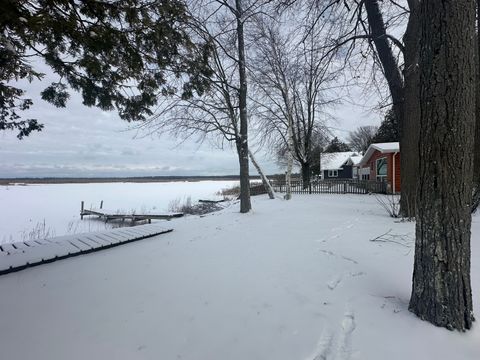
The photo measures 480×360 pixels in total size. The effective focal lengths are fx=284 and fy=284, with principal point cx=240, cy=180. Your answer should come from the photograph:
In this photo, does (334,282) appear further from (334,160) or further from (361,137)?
(361,137)

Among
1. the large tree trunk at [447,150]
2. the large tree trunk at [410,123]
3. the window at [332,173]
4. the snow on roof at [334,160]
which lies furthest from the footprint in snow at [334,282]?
the window at [332,173]

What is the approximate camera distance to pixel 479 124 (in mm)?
6883

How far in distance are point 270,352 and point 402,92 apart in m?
7.88

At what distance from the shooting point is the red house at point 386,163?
18203mm

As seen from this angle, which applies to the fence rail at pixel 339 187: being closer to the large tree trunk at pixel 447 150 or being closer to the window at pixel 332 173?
the large tree trunk at pixel 447 150

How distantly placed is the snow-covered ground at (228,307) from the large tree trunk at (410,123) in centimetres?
287

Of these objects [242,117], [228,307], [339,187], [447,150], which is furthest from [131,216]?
[447,150]

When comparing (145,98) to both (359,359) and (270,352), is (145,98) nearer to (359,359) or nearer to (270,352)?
(270,352)

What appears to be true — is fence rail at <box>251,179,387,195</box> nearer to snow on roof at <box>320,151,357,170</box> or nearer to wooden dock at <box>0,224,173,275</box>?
wooden dock at <box>0,224,173,275</box>

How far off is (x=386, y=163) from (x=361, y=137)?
3427cm

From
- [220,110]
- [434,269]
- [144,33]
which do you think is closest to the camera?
[434,269]

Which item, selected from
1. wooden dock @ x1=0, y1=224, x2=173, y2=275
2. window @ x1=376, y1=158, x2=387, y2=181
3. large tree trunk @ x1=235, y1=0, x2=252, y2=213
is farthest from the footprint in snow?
window @ x1=376, y1=158, x2=387, y2=181

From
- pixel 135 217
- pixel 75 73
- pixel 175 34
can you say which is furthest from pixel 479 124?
pixel 135 217

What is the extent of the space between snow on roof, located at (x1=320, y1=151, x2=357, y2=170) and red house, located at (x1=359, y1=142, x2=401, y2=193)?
12.2m
